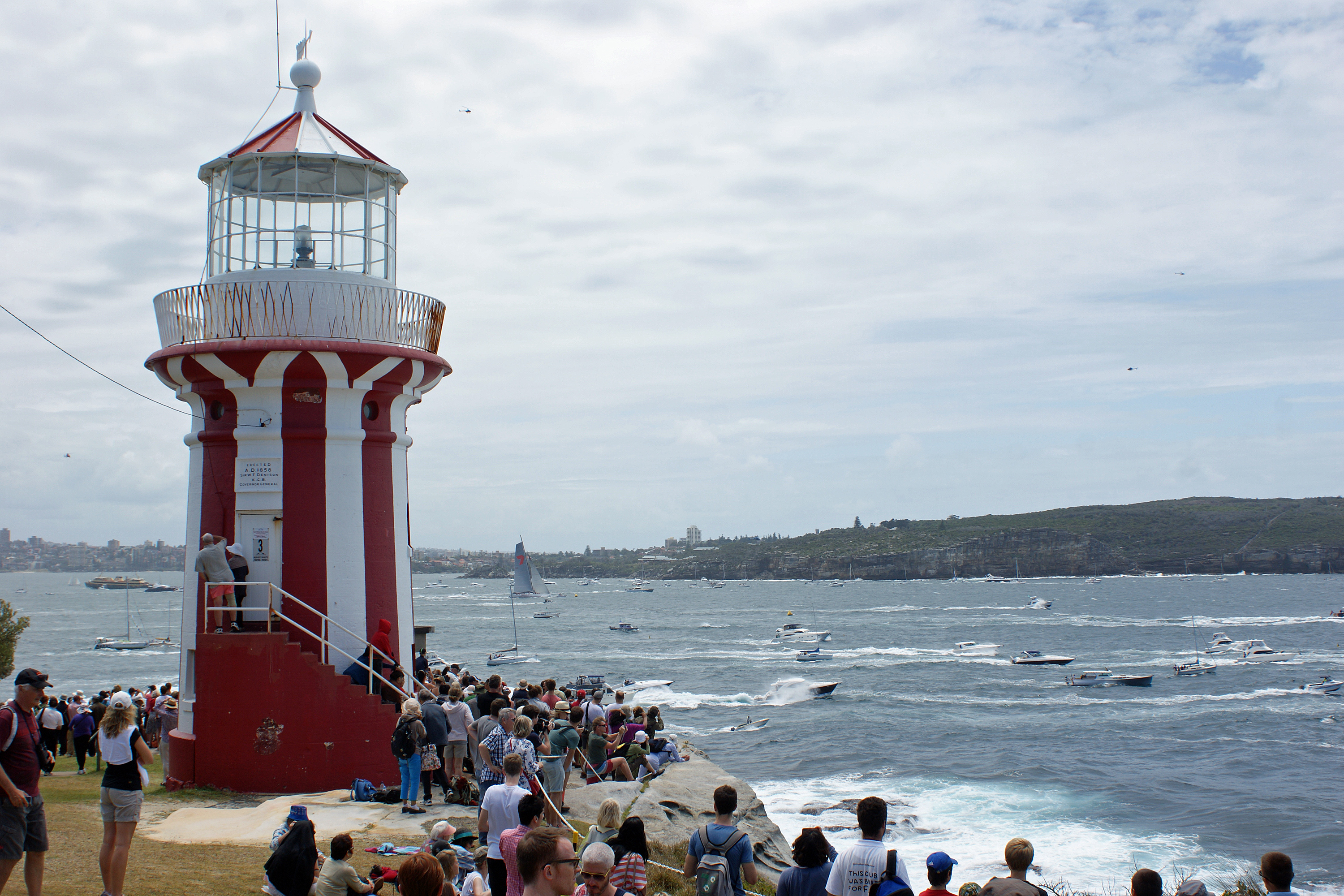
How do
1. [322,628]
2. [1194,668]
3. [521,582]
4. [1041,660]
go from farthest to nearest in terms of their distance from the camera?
1. [521,582]
2. [1041,660]
3. [1194,668]
4. [322,628]

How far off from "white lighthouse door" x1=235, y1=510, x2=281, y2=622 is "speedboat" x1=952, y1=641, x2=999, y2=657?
199ft

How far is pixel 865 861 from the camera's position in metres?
6.53

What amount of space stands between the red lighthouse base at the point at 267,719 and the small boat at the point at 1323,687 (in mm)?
49403

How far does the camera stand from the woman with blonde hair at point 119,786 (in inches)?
300

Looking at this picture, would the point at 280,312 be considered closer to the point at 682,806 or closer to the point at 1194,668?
the point at 682,806

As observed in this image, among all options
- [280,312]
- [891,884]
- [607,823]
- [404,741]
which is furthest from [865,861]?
[280,312]

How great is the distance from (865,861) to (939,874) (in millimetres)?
471

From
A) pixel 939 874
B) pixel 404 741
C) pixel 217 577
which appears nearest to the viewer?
pixel 939 874

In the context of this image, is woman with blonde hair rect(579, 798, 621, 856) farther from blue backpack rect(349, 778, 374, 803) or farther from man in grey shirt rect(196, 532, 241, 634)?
man in grey shirt rect(196, 532, 241, 634)

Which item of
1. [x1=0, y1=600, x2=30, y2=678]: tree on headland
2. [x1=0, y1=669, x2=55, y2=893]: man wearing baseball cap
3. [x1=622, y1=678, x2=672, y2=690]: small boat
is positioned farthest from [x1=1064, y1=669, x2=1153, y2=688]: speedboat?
[x1=0, y1=669, x2=55, y2=893]: man wearing baseball cap

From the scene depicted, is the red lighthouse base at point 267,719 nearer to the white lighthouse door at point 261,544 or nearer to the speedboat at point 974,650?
the white lighthouse door at point 261,544

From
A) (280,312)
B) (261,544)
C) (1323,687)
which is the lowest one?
(1323,687)

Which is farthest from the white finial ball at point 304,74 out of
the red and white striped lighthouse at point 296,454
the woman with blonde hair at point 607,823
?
the woman with blonde hair at point 607,823

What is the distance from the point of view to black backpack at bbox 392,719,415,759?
37.2ft
